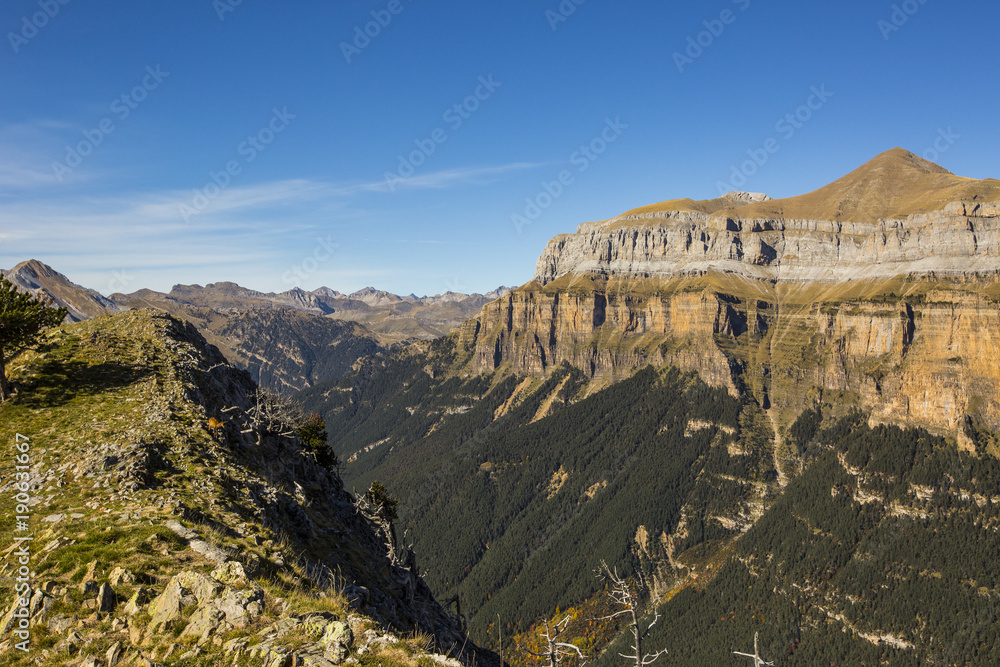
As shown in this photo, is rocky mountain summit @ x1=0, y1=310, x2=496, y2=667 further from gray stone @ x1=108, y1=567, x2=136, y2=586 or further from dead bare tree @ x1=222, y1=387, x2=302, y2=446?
dead bare tree @ x1=222, y1=387, x2=302, y2=446

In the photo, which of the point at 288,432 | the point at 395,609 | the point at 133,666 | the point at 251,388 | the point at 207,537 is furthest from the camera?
the point at 251,388

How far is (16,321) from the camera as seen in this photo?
38.8 m

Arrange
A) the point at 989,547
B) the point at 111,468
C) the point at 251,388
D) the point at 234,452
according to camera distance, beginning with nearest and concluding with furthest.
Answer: the point at 111,468
the point at 234,452
the point at 251,388
the point at 989,547

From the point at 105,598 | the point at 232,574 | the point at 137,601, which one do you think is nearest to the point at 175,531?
the point at 105,598

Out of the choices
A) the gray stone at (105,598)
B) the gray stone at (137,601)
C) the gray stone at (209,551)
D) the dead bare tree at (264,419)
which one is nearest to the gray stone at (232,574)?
the gray stone at (209,551)

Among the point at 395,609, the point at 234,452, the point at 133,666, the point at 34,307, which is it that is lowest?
the point at 395,609

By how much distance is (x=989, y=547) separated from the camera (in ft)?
578

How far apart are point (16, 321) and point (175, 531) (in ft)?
89.4

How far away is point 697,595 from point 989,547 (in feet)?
331

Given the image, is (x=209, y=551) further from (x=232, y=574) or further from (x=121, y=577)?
(x=232, y=574)

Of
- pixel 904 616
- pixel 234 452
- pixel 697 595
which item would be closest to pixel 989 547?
pixel 904 616

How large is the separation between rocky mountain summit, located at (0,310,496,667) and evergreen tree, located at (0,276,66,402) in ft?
4.35

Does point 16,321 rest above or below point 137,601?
above

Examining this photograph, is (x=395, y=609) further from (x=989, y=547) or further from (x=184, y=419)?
(x=989, y=547)
